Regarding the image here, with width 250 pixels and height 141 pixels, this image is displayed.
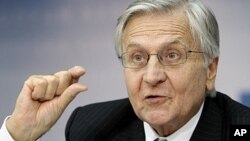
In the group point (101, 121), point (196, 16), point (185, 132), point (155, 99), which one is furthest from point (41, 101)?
point (196, 16)

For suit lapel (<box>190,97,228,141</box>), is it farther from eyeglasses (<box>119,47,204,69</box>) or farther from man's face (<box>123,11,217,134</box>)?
eyeglasses (<box>119,47,204,69</box>)

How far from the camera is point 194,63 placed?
2047 mm

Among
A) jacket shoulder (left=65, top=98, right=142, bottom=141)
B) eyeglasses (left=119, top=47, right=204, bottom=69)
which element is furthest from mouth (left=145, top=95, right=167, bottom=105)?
jacket shoulder (left=65, top=98, right=142, bottom=141)

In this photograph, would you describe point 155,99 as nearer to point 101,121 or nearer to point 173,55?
point 173,55

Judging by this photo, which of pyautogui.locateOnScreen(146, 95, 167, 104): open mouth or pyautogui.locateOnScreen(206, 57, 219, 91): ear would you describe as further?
pyautogui.locateOnScreen(206, 57, 219, 91): ear

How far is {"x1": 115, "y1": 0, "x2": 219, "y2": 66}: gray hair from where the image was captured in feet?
6.66

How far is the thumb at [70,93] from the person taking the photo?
2023mm

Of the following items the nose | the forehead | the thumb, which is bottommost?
the thumb

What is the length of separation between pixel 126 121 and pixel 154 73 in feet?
1.41

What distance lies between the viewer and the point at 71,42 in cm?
278

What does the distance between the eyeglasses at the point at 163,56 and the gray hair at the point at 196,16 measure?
63 mm

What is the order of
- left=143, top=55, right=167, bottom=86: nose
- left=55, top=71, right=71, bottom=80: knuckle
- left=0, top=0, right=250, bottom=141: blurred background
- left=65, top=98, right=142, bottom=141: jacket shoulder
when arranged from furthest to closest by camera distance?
left=0, top=0, right=250, bottom=141: blurred background → left=65, top=98, right=142, bottom=141: jacket shoulder → left=55, top=71, right=71, bottom=80: knuckle → left=143, top=55, right=167, bottom=86: nose

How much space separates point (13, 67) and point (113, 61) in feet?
1.64

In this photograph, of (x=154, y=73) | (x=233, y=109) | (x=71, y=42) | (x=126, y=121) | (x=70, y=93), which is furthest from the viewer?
(x=71, y=42)
